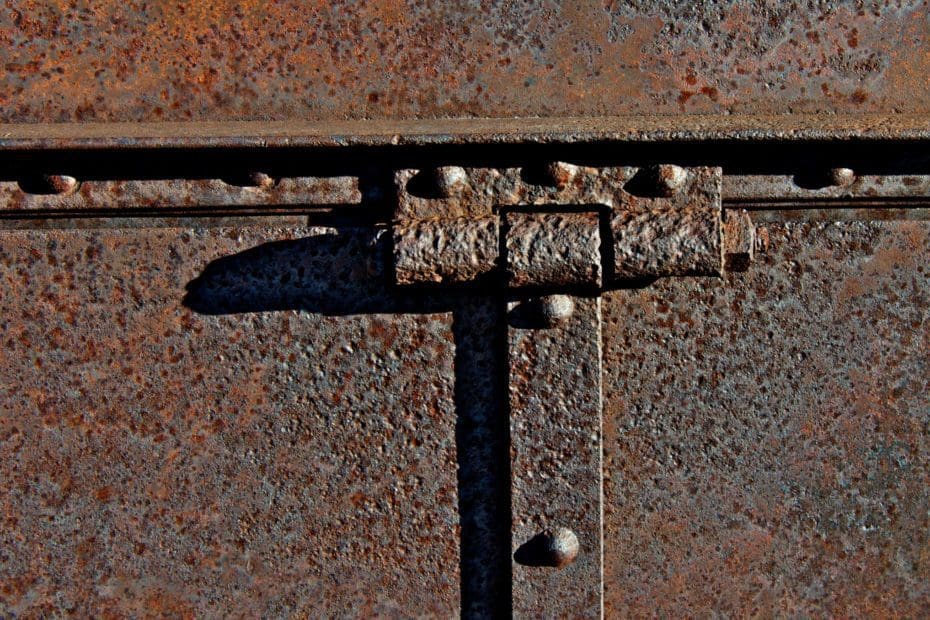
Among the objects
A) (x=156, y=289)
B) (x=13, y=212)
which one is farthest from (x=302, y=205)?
(x=13, y=212)

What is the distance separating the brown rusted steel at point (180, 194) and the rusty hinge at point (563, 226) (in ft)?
0.41

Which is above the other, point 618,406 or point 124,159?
point 124,159

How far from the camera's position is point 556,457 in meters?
1.16

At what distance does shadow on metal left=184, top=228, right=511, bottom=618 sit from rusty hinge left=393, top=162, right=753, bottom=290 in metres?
0.11

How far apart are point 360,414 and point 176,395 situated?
30 centimetres

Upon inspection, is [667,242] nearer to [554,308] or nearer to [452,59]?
[554,308]

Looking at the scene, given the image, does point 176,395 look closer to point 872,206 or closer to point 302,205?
point 302,205

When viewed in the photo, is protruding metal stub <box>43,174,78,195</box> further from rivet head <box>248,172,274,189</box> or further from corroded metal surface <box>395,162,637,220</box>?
corroded metal surface <box>395,162,637,220</box>

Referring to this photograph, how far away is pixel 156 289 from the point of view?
1.18 metres

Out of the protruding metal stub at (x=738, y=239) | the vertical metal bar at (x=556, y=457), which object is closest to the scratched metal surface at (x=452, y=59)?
the protruding metal stub at (x=738, y=239)

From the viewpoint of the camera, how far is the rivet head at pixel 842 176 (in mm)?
1125

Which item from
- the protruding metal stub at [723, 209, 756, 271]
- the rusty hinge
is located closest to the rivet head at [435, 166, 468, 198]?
the rusty hinge

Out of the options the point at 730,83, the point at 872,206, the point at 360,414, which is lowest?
the point at 360,414

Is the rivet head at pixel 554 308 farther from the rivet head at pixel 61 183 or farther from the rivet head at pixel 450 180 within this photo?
the rivet head at pixel 61 183
